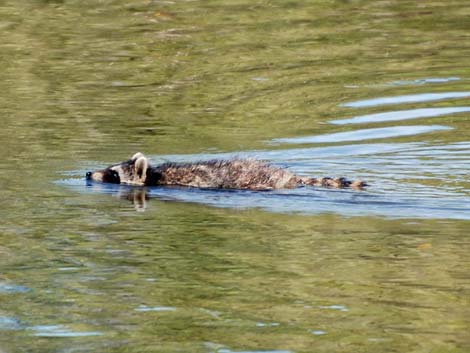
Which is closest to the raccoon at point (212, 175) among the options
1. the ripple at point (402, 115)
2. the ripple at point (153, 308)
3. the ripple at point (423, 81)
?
the ripple at point (402, 115)

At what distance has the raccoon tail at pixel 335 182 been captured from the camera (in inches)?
440

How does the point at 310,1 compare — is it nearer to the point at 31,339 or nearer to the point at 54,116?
the point at 54,116

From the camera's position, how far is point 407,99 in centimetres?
1552

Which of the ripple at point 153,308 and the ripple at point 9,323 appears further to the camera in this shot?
the ripple at point 153,308

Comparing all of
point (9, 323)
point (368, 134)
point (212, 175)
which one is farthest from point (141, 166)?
point (9, 323)

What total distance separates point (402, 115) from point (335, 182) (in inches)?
142

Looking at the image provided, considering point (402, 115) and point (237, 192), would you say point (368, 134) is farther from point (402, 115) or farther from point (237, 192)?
point (237, 192)

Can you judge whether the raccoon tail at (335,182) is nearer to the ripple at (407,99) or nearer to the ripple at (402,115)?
the ripple at (402,115)

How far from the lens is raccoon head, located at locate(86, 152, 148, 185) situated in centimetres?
1184

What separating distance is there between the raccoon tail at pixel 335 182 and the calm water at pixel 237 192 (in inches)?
4.9

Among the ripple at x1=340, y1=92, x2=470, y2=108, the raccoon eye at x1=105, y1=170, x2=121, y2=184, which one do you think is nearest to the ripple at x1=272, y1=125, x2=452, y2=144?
the ripple at x1=340, y1=92, x2=470, y2=108

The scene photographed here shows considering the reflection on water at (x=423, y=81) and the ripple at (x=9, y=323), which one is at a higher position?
the reflection on water at (x=423, y=81)

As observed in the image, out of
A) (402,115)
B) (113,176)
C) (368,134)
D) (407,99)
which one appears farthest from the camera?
(407,99)

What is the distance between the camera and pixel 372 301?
766cm
